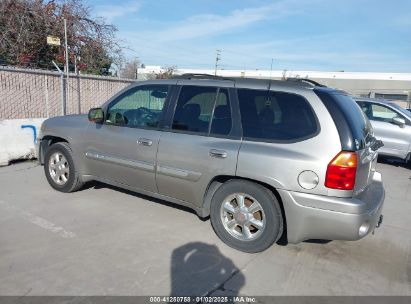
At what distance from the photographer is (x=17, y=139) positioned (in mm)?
7074

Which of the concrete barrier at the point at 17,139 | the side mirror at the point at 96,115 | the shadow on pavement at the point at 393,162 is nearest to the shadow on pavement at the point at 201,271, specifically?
the side mirror at the point at 96,115

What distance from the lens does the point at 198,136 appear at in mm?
3941

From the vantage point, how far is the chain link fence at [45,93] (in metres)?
8.88

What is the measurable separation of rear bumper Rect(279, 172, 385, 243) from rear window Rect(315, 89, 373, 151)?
20.5 inches

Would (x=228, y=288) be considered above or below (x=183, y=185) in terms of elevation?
below

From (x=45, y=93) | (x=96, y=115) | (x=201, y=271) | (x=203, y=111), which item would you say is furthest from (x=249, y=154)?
(x=45, y=93)

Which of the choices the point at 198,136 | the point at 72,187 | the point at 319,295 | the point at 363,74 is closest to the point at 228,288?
the point at 319,295

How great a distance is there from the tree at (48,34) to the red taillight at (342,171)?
1346 centimetres

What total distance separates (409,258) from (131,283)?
2.97m

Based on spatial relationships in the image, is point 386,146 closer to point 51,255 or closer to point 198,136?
point 198,136

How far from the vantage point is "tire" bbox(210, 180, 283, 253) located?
3551 mm

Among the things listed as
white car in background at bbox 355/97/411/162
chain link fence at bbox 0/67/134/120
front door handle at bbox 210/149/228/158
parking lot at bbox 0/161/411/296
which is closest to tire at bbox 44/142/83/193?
parking lot at bbox 0/161/411/296

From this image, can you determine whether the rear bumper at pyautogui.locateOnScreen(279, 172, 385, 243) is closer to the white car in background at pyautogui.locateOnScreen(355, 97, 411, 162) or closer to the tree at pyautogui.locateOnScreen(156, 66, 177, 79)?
the white car in background at pyautogui.locateOnScreen(355, 97, 411, 162)

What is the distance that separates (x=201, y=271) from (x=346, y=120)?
1960 mm
